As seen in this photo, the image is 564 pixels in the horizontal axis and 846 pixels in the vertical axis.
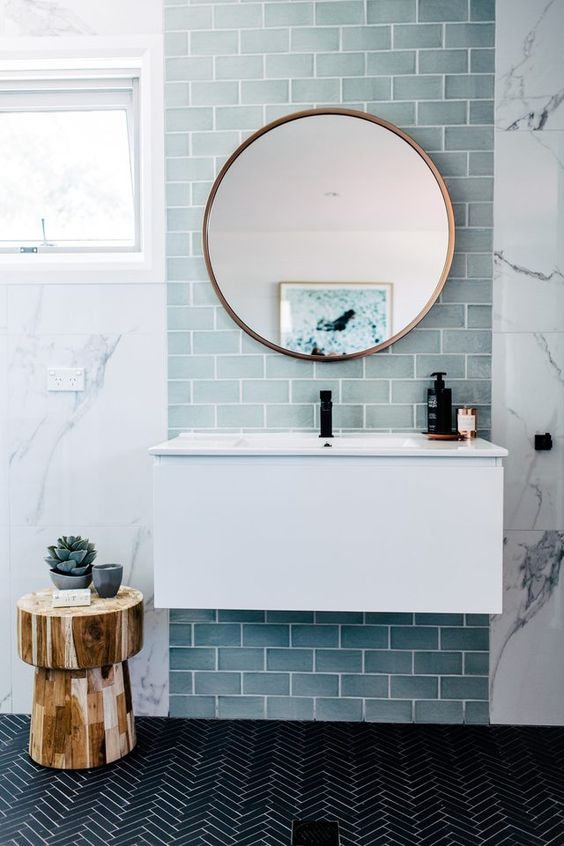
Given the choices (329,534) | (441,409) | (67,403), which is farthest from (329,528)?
(67,403)

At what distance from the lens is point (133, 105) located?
2.92 meters

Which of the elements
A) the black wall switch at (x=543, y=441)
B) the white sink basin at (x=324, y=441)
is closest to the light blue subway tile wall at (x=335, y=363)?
the white sink basin at (x=324, y=441)

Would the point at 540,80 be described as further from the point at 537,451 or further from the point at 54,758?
the point at 54,758

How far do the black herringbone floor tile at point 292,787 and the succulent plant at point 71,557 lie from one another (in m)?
0.62

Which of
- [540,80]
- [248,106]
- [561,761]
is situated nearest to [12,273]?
[248,106]

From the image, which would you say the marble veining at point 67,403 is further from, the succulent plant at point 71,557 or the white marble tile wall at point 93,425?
the succulent plant at point 71,557

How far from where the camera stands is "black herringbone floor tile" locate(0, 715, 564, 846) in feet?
6.99

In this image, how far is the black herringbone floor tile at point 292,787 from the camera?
2.13m

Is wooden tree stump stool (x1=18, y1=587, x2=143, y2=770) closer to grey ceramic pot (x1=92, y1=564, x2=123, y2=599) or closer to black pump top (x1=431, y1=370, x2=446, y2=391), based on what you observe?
grey ceramic pot (x1=92, y1=564, x2=123, y2=599)

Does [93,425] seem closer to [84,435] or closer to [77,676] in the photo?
[84,435]

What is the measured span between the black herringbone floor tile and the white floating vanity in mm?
538

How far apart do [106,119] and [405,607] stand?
207 centimetres

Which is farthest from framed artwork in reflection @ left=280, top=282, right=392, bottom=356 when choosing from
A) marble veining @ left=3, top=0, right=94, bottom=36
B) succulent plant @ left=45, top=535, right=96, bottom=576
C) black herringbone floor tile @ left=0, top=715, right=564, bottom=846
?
black herringbone floor tile @ left=0, top=715, right=564, bottom=846

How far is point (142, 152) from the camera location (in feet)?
9.36
